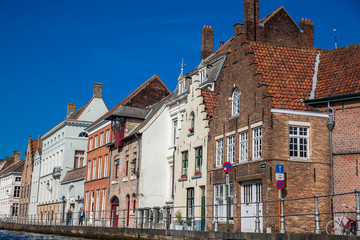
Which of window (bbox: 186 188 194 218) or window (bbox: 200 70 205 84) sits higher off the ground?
window (bbox: 200 70 205 84)

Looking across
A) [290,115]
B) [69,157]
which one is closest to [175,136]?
[290,115]

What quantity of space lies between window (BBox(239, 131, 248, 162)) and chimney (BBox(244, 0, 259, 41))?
440 inches

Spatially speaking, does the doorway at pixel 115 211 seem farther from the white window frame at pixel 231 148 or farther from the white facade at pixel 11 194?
the white facade at pixel 11 194

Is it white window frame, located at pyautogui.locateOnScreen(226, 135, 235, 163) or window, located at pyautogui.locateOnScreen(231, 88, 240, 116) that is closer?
white window frame, located at pyautogui.locateOnScreen(226, 135, 235, 163)

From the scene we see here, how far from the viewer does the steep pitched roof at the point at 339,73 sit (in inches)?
945

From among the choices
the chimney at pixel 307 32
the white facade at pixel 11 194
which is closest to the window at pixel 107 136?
the chimney at pixel 307 32

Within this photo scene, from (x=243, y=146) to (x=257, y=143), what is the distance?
4.20ft

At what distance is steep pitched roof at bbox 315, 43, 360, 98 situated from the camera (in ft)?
78.7

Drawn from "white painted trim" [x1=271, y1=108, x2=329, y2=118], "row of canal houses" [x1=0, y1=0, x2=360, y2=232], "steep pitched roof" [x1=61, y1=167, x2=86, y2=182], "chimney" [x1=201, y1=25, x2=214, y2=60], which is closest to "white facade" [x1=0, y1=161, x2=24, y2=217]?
"steep pitched roof" [x1=61, y1=167, x2=86, y2=182]

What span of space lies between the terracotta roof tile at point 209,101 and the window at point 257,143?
5.79m

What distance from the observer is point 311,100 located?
961 inches

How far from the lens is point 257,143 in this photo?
80.7 feet

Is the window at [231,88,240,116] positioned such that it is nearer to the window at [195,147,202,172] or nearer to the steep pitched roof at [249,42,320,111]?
the steep pitched roof at [249,42,320,111]

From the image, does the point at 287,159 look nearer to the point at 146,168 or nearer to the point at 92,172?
the point at 146,168
